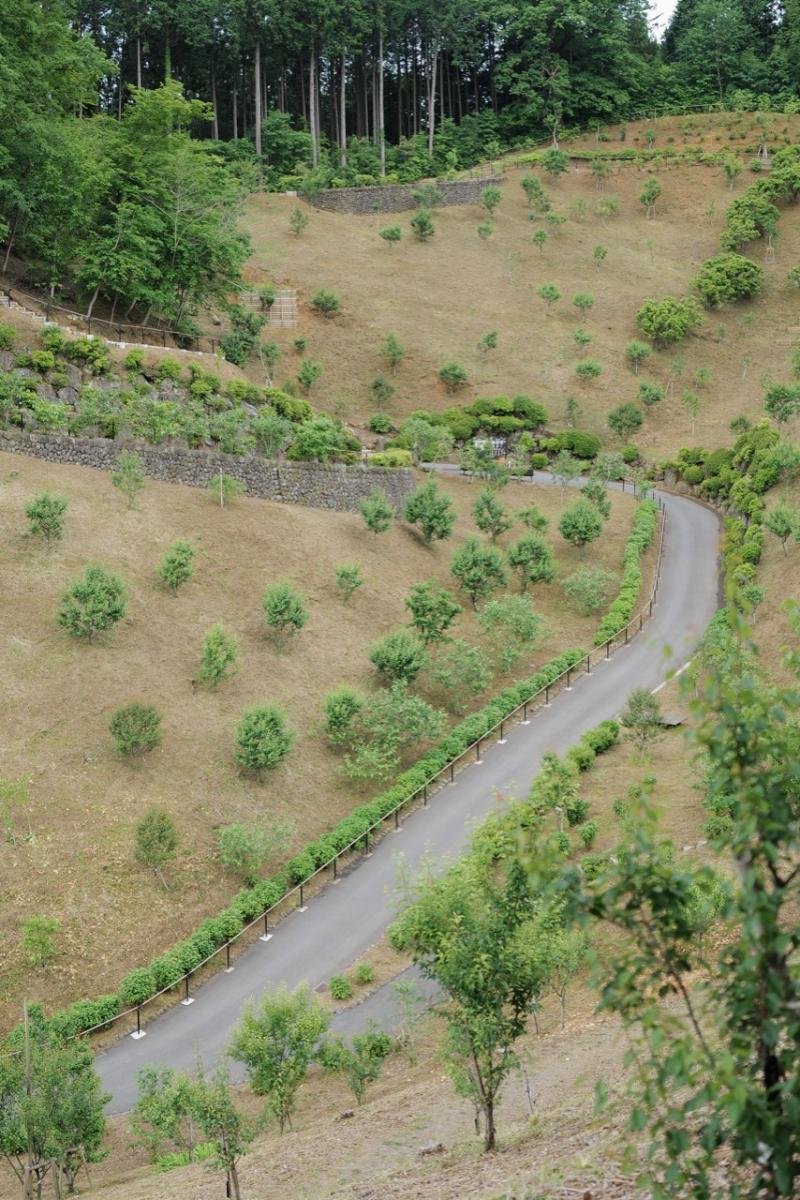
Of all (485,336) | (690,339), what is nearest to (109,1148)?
(485,336)

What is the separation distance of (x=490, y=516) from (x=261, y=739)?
18.1m

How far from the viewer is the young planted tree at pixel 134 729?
26719mm

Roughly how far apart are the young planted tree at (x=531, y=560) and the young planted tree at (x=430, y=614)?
227 inches

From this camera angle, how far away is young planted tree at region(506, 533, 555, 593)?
4062 cm

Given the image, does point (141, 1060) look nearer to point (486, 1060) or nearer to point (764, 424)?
point (486, 1060)

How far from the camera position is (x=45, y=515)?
105 feet

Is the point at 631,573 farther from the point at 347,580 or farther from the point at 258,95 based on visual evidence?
the point at 258,95

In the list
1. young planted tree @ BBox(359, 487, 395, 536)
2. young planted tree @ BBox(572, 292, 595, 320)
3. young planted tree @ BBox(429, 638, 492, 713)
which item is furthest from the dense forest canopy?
young planted tree @ BBox(429, 638, 492, 713)

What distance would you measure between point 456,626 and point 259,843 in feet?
45.2

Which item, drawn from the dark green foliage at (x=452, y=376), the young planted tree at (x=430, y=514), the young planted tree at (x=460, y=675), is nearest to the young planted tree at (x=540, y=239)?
the dark green foliage at (x=452, y=376)

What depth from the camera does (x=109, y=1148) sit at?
61.8 feet

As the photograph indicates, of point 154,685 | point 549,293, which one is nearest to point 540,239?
point 549,293

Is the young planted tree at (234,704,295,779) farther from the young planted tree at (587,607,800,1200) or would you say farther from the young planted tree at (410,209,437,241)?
the young planted tree at (410,209,437,241)

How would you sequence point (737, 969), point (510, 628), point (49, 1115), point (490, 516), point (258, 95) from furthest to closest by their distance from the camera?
point (258, 95)
point (490, 516)
point (510, 628)
point (49, 1115)
point (737, 969)
